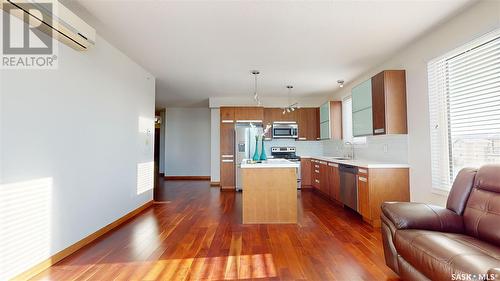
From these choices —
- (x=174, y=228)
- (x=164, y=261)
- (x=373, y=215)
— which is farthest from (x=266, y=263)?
(x=373, y=215)

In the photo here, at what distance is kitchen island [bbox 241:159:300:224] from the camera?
11.6 ft

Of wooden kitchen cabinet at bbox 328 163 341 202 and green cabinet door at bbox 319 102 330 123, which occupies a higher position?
green cabinet door at bbox 319 102 330 123

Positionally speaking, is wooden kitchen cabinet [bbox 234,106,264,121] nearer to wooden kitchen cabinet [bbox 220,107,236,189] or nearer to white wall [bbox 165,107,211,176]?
wooden kitchen cabinet [bbox 220,107,236,189]

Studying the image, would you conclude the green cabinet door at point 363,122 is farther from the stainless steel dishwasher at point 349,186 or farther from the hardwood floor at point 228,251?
the hardwood floor at point 228,251

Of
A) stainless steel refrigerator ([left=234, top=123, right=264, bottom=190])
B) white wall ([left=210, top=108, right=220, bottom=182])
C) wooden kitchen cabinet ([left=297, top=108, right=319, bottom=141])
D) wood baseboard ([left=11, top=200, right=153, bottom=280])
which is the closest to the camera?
wood baseboard ([left=11, top=200, right=153, bottom=280])

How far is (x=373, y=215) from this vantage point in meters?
3.35

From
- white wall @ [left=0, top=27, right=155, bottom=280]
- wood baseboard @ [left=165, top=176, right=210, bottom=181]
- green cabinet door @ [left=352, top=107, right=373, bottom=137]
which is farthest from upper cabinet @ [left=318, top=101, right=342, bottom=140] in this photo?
wood baseboard @ [left=165, top=176, right=210, bottom=181]

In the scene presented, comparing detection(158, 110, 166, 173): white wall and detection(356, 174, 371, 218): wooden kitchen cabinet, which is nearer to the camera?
detection(356, 174, 371, 218): wooden kitchen cabinet

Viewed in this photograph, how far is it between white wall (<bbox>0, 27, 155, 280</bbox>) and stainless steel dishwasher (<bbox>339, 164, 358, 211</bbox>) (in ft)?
11.7

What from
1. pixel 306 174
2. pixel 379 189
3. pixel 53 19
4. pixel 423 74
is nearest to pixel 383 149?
pixel 379 189

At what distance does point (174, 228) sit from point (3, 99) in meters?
2.30

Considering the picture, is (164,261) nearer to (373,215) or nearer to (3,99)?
(3,99)

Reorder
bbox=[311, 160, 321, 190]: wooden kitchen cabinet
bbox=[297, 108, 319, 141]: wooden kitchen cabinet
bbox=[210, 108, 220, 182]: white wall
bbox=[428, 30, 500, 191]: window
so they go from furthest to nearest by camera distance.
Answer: bbox=[210, 108, 220, 182]: white wall, bbox=[297, 108, 319, 141]: wooden kitchen cabinet, bbox=[311, 160, 321, 190]: wooden kitchen cabinet, bbox=[428, 30, 500, 191]: window

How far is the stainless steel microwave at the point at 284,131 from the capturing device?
6.62 m
